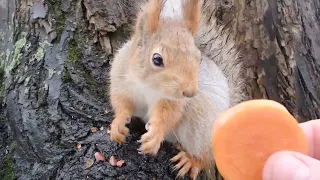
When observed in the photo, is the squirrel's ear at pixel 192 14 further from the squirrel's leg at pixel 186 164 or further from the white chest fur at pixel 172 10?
the squirrel's leg at pixel 186 164

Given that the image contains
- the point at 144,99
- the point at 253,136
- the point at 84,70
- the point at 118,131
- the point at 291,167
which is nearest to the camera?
the point at 291,167

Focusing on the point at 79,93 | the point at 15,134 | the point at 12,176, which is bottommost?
the point at 12,176


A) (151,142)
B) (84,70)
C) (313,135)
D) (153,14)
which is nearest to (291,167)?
(313,135)

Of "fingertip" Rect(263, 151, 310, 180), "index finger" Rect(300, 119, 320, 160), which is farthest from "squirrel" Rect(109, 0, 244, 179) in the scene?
"fingertip" Rect(263, 151, 310, 180)

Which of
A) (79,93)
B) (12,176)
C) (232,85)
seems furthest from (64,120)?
(232,85)

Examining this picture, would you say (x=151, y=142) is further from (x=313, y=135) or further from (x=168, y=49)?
(x=313, y=135)

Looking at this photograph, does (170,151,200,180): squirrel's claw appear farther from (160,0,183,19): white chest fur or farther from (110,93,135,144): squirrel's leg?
(160,0,183,19): white chest fur

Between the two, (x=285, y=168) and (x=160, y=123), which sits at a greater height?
(x=285, y=168)

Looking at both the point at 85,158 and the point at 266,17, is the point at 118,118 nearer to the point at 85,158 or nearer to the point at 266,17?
the point at 85,158
